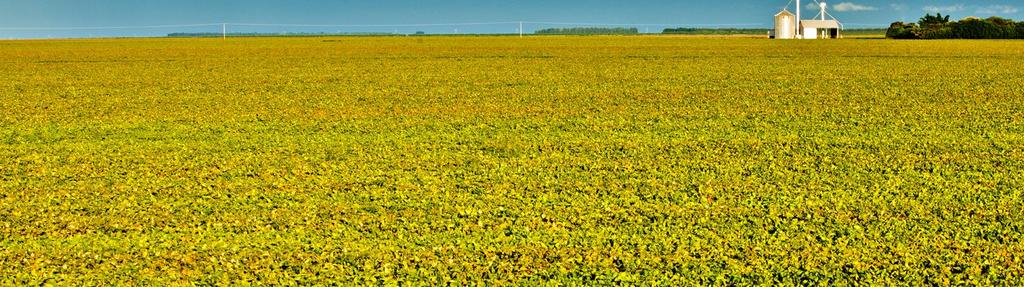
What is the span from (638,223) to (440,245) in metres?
0.79

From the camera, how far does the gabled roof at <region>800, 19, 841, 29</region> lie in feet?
165

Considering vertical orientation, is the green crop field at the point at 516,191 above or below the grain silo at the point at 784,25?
below

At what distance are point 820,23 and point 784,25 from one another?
17.4 ft

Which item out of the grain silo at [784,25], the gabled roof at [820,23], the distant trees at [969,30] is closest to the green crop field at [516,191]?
the distant trees at [969,30]

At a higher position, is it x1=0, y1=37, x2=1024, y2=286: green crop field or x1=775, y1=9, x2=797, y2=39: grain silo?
x1=775, y1=9, x2=797, y2=39: grain silo

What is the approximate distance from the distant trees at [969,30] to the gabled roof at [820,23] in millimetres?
7043

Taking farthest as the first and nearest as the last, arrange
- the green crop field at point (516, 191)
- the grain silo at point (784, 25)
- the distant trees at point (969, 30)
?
the grain silo at point (784, 25) < the distant trees at point (969, 30) < the green crop field at point (516, 191)

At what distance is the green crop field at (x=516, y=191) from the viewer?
2.88 m

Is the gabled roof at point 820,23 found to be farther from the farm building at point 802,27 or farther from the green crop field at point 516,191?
the green crop field at point 516,191

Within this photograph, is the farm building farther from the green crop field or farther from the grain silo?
the green crop field

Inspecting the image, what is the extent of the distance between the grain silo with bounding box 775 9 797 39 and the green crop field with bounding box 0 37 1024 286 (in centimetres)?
4017

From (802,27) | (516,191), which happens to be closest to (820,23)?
(802,27)

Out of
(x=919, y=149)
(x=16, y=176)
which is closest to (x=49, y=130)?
(x=16, y=176)

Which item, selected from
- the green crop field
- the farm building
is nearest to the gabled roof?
the farm building
